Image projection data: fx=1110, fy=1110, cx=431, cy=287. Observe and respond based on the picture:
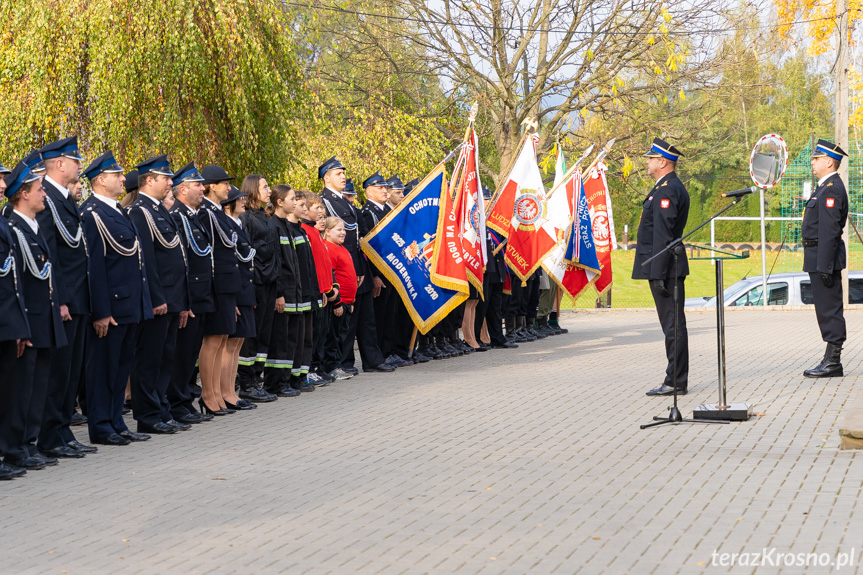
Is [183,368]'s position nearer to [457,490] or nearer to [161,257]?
[161,257]

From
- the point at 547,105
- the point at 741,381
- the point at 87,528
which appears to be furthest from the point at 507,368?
the point at 547,105

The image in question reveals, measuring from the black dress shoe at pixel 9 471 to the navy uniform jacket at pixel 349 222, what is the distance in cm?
596

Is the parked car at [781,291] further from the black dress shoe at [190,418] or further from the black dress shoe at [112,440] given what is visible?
the black dress shoe at [112,440]

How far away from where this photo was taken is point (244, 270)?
10219 mm

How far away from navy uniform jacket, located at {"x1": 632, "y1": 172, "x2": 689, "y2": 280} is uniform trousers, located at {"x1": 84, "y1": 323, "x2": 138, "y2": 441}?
479cm

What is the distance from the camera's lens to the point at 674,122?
2536 centimetres

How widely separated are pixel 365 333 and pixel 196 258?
4.06 meters

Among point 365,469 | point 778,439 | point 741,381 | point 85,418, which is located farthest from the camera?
point 741,381

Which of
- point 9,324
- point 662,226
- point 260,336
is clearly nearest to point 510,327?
point 662,226

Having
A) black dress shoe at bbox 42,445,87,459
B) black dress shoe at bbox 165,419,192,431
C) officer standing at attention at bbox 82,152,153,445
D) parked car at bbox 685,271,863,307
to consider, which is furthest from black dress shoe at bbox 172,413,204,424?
parked car at bbox 685,271,863,307

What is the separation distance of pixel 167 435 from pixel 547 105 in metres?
18.2

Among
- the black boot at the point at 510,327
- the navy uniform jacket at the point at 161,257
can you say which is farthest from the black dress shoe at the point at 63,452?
the black boot at the point at 510,327

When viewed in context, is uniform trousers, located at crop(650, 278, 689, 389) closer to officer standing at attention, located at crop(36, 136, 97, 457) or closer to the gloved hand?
the gloved hand

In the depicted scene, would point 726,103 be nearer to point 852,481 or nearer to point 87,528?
point 852,481
